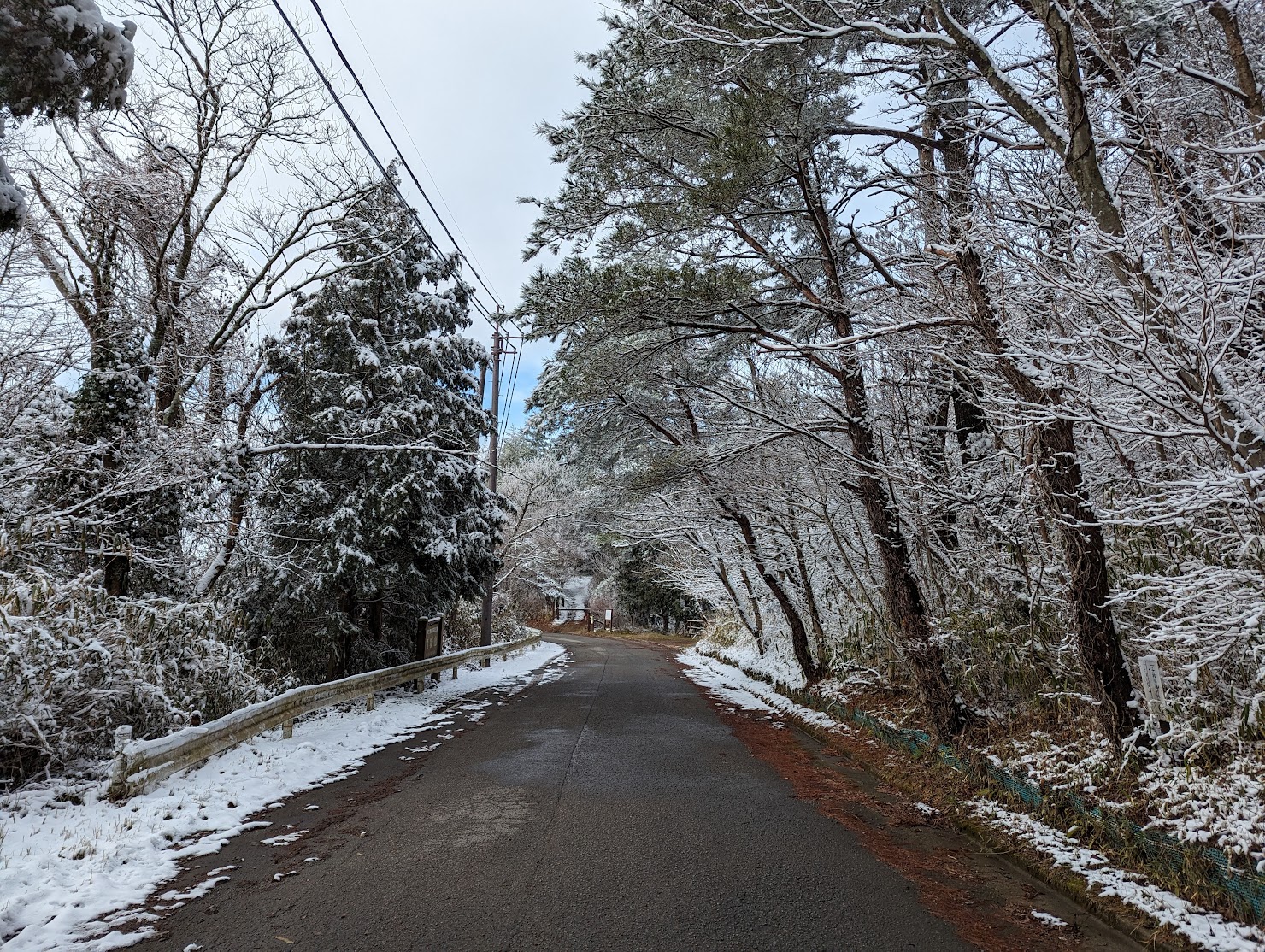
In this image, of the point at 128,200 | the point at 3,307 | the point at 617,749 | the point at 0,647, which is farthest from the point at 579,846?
the point at 128,200

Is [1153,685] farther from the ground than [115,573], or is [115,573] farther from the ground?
[115,573]

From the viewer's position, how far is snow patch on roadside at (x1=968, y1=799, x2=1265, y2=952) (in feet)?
11.1

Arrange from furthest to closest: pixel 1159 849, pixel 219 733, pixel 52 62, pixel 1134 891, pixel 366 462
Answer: pixel 366 462
pixel 219 733
pixel 1159 849
pixel 1134 891
pixel 52 62

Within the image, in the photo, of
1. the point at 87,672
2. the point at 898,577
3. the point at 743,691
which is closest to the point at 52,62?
the point at 87,672

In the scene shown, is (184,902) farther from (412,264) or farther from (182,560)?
(412,264)

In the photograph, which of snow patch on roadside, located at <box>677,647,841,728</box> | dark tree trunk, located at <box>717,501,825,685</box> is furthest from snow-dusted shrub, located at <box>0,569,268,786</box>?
dark tree trunk, located at <box>717,501,825,685</box>

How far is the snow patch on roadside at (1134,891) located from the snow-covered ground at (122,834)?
17.5ft

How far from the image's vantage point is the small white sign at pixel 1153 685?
15.6 ft

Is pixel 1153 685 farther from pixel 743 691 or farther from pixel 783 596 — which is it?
pixel 743 691

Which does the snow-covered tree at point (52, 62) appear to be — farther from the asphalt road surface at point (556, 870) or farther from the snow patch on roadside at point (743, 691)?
the snow patch on roadside at point (743, 691)

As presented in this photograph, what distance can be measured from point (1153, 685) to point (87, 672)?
8670 mm

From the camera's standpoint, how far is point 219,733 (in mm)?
6824

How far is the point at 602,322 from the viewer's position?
344 inches

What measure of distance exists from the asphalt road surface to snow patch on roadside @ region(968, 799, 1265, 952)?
803 millimetres
